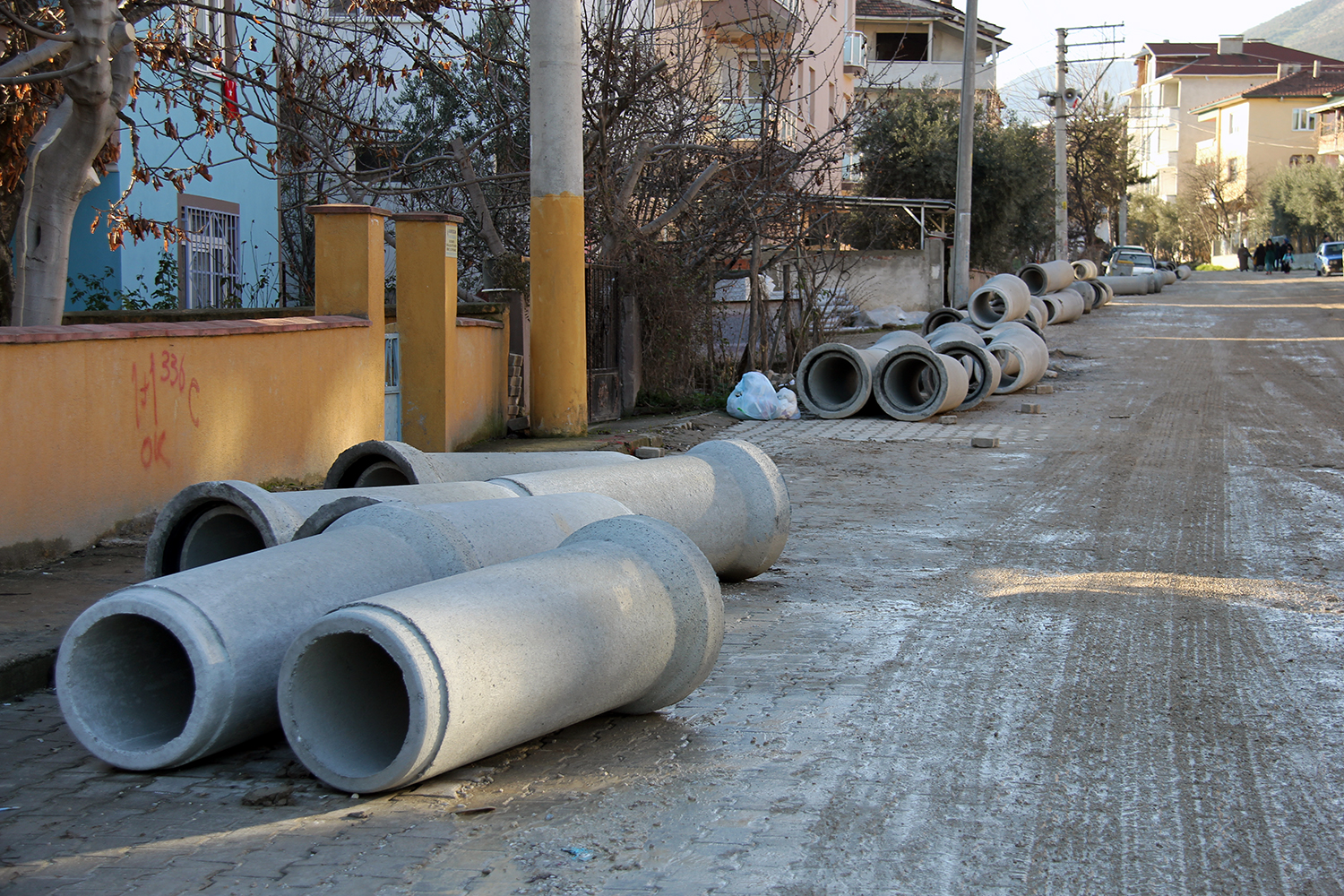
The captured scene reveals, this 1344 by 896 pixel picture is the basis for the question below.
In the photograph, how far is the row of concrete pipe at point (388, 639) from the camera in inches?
140

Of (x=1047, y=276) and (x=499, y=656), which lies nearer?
(x=499, y=656)

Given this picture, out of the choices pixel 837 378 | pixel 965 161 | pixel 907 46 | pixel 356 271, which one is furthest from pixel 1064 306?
pixel 907 46

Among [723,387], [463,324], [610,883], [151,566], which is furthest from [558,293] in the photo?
[610,883]

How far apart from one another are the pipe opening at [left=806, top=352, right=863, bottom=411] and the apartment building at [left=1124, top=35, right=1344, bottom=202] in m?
87.9

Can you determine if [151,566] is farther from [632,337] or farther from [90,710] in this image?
[632,337]

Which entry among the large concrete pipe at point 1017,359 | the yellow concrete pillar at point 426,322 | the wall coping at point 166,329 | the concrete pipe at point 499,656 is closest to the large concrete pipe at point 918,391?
the large concrete pipe at point 1017,359

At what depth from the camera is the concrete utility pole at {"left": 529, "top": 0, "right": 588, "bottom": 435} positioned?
1037 centimetres

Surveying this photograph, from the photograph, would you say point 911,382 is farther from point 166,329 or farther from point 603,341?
point 166,329

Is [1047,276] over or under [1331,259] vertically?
under

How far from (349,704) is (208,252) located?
13847mm

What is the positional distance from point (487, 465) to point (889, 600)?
7.91 feet

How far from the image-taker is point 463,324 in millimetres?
10656

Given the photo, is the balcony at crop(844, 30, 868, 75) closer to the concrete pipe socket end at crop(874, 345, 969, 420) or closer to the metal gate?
the concrete pipe socket end at crop(874, 345, 969, 420)

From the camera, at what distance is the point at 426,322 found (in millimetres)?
10023
